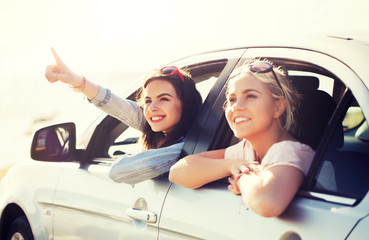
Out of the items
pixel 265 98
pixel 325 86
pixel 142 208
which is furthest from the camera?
pixel 142 208

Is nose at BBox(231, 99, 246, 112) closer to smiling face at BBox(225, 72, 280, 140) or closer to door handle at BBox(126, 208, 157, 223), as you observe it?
smiling face at BBox(225, 72, 280, 140)

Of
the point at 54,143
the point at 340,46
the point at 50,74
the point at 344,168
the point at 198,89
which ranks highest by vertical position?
the point at 340,46

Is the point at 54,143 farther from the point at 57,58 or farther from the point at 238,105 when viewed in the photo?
the point at 238,105

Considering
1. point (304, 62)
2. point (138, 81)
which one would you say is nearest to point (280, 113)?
point (304, 62)

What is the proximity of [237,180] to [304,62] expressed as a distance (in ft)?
1.70

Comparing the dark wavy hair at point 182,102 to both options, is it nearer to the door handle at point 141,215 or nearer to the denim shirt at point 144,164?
the denim shirt at point 144,164

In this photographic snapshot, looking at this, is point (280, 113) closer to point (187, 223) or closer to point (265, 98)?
point (265, 98)

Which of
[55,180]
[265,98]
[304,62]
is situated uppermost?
[304,62]

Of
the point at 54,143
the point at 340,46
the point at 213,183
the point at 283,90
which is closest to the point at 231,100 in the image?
the point at 283,90

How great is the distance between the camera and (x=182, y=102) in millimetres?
2738

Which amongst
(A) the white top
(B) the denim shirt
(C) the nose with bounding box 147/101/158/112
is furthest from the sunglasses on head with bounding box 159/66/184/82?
(A) the white top

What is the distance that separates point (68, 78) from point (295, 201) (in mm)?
1664

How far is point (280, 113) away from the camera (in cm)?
197

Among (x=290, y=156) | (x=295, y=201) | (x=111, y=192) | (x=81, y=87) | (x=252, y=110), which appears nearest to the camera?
(x=295, y=201)
